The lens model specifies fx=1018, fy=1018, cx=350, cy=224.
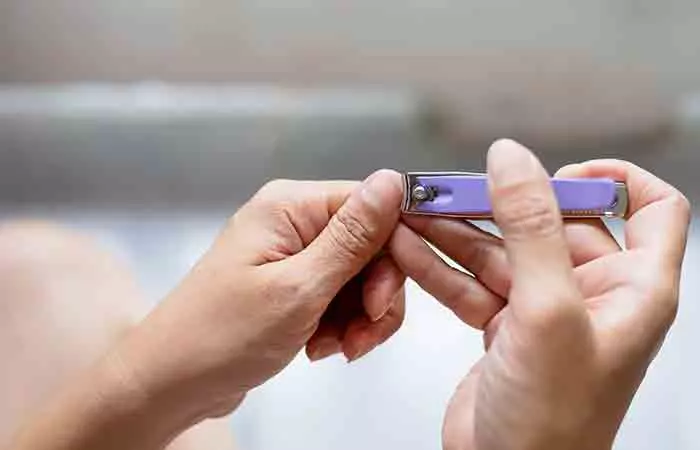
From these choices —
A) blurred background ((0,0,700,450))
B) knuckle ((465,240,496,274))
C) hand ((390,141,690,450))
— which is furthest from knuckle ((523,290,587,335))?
blurred background ((0,0,700,450))

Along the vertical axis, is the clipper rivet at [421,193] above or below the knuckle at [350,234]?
above

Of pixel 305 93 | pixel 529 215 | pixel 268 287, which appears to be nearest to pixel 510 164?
pixel 529 215

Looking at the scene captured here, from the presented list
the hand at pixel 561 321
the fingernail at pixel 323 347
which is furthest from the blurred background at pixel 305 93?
the hand at pixel 561 321

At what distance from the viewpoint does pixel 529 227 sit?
450 millimetres

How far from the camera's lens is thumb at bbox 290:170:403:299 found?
0.54 metres

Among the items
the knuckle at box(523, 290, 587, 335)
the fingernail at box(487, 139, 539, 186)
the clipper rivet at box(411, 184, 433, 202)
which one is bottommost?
the knuckle at box(523, 290, 587, 335)

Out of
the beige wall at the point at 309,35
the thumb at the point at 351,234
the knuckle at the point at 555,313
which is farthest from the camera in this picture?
the beige wall at the point at 309,35

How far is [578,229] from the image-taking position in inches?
21.4

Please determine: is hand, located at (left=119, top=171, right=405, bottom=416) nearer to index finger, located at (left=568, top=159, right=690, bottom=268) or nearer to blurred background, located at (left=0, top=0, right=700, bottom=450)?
index finger, located at (left=568, top=159, right=690, bottom=268)

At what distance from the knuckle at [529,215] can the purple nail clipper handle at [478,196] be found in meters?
0.07

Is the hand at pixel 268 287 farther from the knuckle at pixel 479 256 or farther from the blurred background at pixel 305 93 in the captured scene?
the blurred background at pixel 305 93

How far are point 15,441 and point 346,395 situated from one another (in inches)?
13.0

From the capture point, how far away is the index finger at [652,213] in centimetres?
49

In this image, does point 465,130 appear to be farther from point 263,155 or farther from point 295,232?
point 295,232
